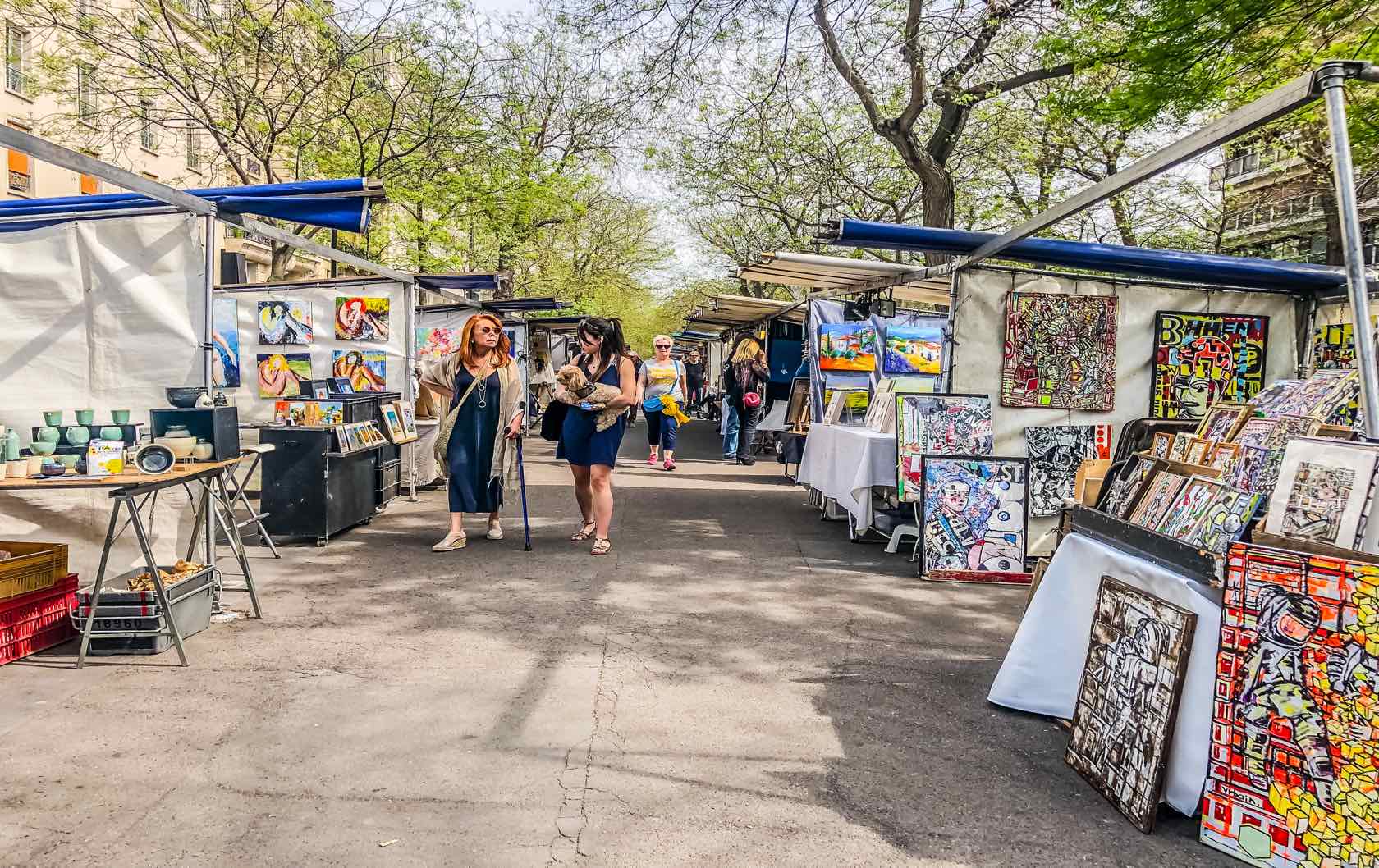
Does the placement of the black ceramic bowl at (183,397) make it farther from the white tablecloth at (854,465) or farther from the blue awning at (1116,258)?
the white tablecloth at (854,465)

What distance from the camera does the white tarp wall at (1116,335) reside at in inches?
309

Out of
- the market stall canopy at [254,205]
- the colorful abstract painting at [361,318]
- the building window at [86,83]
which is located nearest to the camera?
the market stall canopy at [254,205]

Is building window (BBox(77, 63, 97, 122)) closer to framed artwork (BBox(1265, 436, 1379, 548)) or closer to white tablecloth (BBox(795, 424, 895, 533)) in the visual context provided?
white tablecloth (BBox(795, 424, 895, 533))

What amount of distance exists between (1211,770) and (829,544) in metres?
5.48

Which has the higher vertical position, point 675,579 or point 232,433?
point 232,433

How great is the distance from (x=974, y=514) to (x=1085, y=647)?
3242mm

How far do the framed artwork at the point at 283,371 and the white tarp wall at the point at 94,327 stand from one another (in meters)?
5.04

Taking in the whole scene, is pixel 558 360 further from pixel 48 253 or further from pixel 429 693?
pixel 429 693

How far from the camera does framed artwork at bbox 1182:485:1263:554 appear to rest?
314 centimetres

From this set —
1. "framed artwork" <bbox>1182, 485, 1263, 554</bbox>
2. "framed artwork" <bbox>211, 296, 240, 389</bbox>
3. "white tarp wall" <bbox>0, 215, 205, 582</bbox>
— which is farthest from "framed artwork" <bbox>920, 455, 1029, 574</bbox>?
"framed artwork" <bbox>211, 296, 240, 389</bbox>

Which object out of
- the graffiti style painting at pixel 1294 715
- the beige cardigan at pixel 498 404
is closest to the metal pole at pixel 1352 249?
the graffiti style painting at pixel 1294 715

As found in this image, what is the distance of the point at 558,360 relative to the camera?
2598 cm

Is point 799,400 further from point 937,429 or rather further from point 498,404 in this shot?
point 498,404

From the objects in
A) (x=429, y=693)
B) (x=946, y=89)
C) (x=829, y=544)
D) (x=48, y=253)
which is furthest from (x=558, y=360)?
(x=429, y=693)
